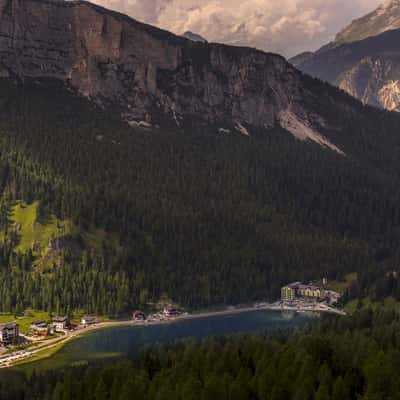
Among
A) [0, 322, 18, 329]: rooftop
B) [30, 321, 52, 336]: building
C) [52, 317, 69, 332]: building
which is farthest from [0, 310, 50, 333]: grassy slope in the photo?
[0, 322, 18, 329]: rooftop

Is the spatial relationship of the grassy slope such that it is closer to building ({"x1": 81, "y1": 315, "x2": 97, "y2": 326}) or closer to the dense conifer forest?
building ({"x1": 81, "y1": 315, "x2": 97, "y2": 326})

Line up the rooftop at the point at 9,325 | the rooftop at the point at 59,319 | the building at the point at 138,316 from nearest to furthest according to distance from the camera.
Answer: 1. the rooftop at the point at 9,325
2. the rooftop at the point at 59,319
3. the building at the point at 138,316

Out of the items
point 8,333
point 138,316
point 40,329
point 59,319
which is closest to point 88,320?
point 59,319

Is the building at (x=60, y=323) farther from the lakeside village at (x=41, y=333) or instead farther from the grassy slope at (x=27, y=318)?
the grassy slope at (x=27, y=318)

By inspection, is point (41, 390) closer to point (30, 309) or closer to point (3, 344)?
point (3, 344)

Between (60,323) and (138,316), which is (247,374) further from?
(138,316)

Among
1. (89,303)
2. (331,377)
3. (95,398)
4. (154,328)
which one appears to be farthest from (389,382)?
(89,303)

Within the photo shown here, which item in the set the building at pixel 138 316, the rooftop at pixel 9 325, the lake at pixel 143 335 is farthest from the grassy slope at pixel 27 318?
the building at pixel 138 316
